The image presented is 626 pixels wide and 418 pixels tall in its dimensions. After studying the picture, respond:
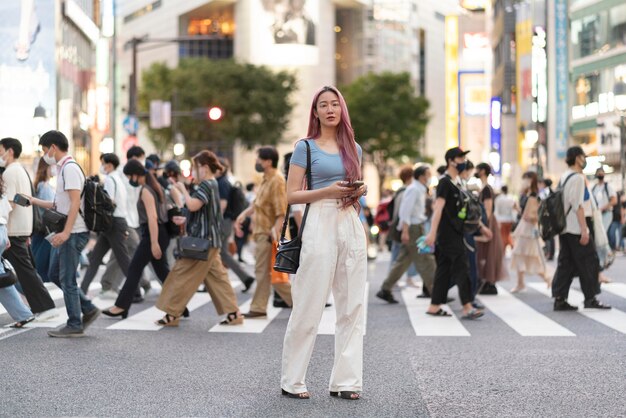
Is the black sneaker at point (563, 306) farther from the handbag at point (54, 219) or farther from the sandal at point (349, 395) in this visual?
the sandal at point (349, 395)

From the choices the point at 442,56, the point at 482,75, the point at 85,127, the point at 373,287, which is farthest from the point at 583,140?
the point at 442,56

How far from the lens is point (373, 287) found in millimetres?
16156

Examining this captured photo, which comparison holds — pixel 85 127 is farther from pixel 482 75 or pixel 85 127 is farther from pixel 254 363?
pixel 482 75

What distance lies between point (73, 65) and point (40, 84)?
21.3 ft

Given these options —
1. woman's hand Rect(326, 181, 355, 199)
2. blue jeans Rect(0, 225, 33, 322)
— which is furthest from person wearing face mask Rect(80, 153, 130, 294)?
woman's hand Rect(326, 181, 355, 199)

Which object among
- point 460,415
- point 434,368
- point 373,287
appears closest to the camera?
point 460,415

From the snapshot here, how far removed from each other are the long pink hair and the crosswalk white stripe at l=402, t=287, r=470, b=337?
3.83 meters

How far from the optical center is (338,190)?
6.03m

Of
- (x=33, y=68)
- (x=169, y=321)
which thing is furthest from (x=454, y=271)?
(x=33, y=68)

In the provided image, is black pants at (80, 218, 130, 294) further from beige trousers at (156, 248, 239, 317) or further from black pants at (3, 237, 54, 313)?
black pants at (3, 237, 54, 313)

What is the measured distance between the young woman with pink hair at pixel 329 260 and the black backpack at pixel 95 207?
3.41 metres

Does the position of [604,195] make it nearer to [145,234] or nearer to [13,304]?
[145,234]

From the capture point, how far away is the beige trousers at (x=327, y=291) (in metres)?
6.16

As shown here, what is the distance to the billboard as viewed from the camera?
4606 cm
